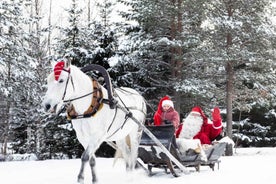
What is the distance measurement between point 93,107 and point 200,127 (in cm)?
390

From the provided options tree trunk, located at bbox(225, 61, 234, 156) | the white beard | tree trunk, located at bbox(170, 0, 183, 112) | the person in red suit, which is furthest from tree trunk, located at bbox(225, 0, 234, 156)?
the white beard

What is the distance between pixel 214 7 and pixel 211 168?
10135 millimetres

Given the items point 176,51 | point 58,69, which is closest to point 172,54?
point 176,51

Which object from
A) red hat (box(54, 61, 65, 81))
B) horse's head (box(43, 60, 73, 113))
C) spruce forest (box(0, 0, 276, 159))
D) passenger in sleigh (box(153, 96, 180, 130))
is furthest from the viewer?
spruce forest (box(0, 0, 276, 159))

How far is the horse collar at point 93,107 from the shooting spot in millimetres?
6073

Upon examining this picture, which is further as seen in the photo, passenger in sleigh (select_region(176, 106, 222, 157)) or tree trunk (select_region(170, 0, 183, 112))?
tree trunk (select_region(170, 0, 183, 112))

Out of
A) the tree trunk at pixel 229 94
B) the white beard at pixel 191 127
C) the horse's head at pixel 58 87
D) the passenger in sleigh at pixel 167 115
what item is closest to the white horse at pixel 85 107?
the horse's head at pixel 58 87

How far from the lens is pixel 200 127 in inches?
368

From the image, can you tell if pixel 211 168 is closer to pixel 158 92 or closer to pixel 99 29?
pixel 158 92

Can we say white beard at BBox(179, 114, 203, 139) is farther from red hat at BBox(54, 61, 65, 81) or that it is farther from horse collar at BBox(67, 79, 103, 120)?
red hat at BBox(54, 61, 65, 81)

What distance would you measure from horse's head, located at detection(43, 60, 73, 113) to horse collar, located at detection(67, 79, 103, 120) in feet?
1.21

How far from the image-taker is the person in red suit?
926 cm

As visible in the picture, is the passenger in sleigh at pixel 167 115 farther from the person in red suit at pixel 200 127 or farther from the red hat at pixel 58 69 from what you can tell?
the red hat at pixel 58 69

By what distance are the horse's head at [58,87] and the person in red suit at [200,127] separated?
13.3 ft
